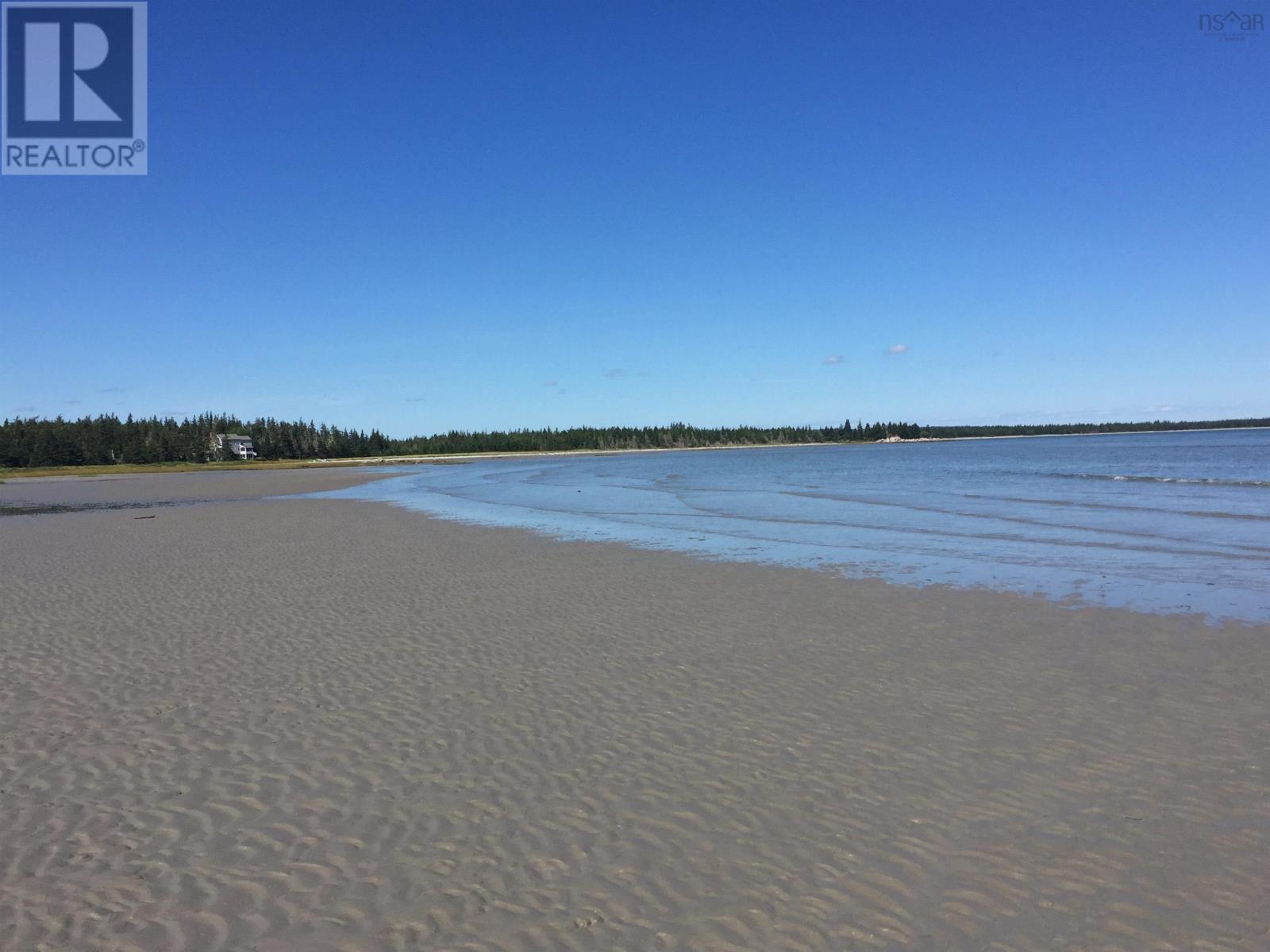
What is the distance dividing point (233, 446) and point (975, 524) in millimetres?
159397

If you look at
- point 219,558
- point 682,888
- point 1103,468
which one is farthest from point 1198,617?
point 1103,468

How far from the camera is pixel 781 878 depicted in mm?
5027

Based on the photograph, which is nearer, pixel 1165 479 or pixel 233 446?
pixel 1165 479

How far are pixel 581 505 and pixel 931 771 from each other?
31563 mm

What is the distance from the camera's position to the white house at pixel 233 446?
148 metres

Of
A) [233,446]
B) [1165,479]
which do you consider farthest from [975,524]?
[233,446]

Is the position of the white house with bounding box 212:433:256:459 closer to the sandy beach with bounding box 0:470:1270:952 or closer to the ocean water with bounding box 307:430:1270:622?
the ocean water with bounding box 307:430:1270:622

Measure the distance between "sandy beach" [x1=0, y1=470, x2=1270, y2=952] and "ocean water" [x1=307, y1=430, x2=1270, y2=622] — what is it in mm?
2742

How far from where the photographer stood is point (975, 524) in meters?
25.4

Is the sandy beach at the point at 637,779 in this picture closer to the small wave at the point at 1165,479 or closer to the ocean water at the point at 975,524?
the ocean water at the point at 975,524

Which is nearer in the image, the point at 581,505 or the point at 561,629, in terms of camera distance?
the point at 561,629

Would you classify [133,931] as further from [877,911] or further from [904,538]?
[904,538]

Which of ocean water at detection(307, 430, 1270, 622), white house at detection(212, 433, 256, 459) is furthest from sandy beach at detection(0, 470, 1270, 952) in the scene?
white house at detection(212, 433, 256, 459)

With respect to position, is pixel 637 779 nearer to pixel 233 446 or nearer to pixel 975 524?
pixel 975 524
